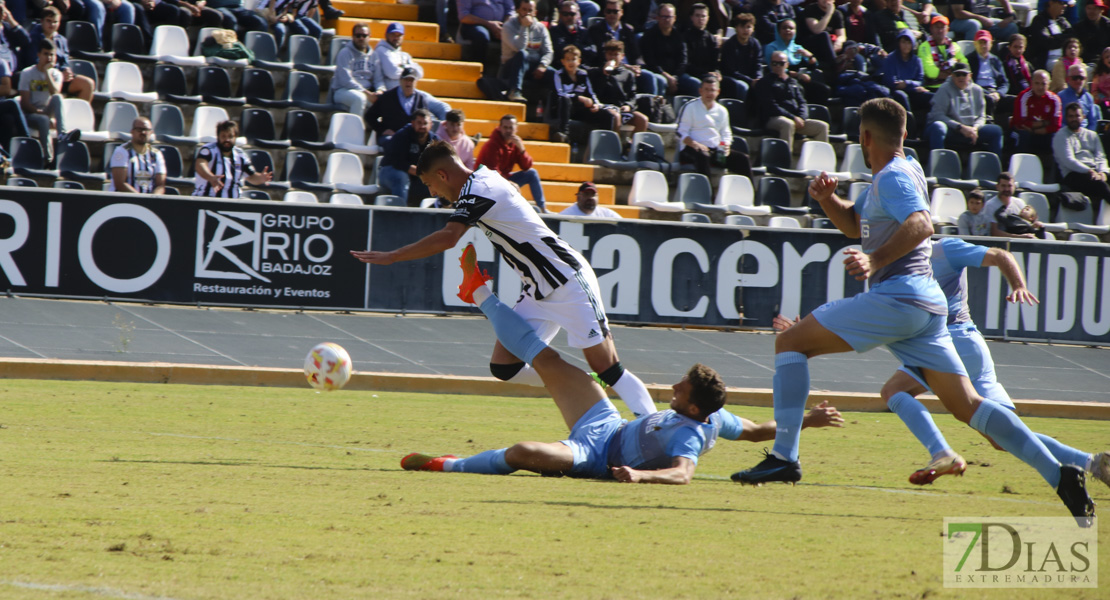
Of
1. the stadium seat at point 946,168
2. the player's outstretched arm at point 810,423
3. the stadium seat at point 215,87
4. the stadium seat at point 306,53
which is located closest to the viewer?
the player's outstretched arm at point 810,423

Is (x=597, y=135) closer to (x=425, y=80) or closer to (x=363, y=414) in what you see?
(x=425, y=80)

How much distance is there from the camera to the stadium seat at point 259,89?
18.2 metres

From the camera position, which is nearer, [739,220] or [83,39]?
[83,39]

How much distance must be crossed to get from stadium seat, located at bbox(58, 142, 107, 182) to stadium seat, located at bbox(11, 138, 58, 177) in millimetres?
252

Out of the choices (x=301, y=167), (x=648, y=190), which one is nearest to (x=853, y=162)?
(x=648, y=190)

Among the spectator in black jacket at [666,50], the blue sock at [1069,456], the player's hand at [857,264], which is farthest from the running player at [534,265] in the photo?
the spectator in black jacket at [666,50]

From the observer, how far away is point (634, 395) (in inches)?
298

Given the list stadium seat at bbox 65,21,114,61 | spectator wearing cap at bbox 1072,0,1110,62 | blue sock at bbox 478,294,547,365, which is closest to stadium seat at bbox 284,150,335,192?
stadium seat at bbox 65,21,114,61

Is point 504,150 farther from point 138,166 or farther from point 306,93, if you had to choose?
point 138,166

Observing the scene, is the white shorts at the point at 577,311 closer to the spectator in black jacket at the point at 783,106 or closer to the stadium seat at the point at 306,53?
the stadium seat at the point at 306,53

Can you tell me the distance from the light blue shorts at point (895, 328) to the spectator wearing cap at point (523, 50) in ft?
45.2

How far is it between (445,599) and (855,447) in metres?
6.11

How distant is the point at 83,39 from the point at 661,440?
13.9 m

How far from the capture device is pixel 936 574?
15.0ft
